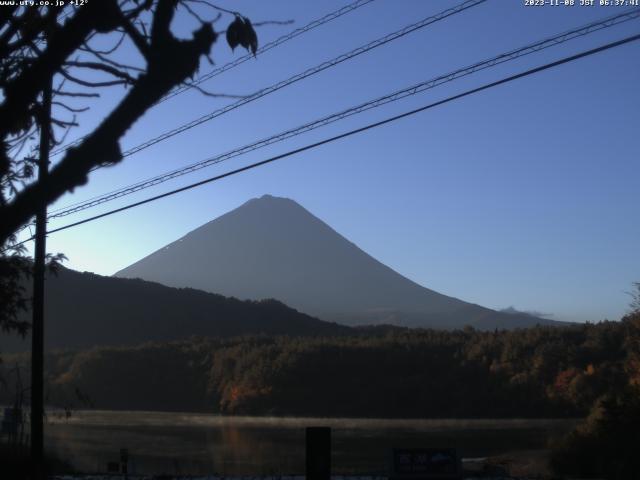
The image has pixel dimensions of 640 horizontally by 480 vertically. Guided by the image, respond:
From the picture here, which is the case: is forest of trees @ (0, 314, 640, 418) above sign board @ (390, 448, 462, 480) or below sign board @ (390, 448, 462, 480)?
below

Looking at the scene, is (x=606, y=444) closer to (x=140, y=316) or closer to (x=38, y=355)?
(x=38, y=355)

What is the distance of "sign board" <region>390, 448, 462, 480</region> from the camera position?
11345 mm

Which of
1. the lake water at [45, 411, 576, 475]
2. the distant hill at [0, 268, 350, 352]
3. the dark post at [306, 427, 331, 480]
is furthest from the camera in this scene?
the distant hill at [0, 268, 350, 352]

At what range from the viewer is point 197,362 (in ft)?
191

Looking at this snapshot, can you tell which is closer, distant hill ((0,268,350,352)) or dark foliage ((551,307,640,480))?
dark foliage ((551,307,640,480))

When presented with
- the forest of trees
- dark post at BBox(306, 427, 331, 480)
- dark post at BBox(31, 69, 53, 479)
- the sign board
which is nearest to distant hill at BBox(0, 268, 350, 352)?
the forest of trees

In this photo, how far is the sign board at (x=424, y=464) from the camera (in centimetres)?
1135

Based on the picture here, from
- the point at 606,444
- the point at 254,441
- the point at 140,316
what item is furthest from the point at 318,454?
the point at 140,316

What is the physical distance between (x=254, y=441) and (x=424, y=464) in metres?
19.9

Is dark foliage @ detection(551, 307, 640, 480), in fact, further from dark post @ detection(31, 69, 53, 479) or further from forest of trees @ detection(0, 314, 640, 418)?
forest of trees @ detection(0, 314, 640, 418)

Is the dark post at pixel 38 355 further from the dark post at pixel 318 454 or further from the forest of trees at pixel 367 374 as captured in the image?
the forest of trees at pixel 367 374

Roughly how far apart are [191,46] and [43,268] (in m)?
11.0

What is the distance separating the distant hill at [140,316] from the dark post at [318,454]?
2701 inches

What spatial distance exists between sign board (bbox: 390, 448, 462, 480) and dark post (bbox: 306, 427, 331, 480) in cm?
542
